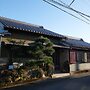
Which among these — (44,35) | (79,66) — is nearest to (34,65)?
(44,35)

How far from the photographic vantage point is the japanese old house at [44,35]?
18.8 metres

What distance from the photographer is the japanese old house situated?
61.7 ft

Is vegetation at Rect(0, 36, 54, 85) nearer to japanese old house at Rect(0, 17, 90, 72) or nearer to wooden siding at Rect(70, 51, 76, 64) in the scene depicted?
japanese old house at Rect(0, 17, 90, 72)

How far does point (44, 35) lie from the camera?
2328 cm

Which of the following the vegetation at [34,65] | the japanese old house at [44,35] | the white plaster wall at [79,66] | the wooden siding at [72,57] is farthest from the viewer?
the wooden siding at [72,57]

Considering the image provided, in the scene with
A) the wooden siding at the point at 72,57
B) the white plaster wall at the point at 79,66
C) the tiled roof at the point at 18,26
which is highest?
the tiled roof at the point at 18,26

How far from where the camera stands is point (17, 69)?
16.8m

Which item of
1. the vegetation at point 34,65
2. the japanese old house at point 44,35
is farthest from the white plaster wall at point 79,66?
the vegetation at point 34,65

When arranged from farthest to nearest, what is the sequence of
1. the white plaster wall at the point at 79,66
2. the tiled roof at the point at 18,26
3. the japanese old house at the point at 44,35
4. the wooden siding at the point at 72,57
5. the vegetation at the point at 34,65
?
1. the wooden siding at the point at 72,57
2. the white plaster wall at the point at 79,66
3. the tiled roof at the point at 18,26
4. the japanese old house at the point at 44,35
5. the vegetation at the point at 34,65

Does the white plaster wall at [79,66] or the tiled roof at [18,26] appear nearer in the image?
the tiled roof at [18,26]

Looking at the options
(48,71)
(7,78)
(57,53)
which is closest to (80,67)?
(57,53)

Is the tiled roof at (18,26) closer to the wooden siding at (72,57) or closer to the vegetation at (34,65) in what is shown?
the vegetation at (34,65)

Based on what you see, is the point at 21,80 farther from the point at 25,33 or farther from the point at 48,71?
the point at 25,33

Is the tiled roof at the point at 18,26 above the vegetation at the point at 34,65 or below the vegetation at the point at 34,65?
above
